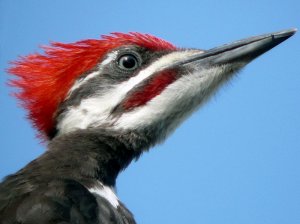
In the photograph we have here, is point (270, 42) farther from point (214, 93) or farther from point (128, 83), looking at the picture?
point (128, 83)

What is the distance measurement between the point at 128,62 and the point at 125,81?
16cm

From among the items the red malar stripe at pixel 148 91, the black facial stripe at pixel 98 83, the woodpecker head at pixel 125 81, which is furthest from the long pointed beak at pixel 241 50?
the black facial stripe at pixel 98 83

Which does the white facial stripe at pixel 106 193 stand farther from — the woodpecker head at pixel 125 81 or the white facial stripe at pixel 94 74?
the white facial stripe at pixel 94 74

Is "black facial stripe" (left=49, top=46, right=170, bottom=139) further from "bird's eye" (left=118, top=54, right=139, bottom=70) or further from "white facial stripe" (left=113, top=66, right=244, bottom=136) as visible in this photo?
"white facial stripe" (left=113, top=66, right=244, bottom=136)

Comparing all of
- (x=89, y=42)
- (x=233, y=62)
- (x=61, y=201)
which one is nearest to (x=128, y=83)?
(x=89, y=42)

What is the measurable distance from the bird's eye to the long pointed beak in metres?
0.31

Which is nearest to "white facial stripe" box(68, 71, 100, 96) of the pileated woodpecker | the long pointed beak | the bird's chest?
the pileated woodpecker

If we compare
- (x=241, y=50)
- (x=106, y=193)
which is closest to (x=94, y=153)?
(x=106, y=193)

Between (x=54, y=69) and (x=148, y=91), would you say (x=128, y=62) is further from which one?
(x=54, y=69)

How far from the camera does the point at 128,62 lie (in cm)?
477

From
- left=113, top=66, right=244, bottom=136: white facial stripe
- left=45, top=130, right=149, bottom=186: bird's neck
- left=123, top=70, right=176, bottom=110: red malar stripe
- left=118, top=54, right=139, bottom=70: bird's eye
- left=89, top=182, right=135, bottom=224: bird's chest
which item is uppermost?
left=118, top=54, right=139, bottom=70: bird's eye

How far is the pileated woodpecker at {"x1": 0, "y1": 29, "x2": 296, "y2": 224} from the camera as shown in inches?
173

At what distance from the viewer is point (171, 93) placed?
15.0 feet

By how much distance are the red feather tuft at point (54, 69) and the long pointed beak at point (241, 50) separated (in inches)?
11.9
